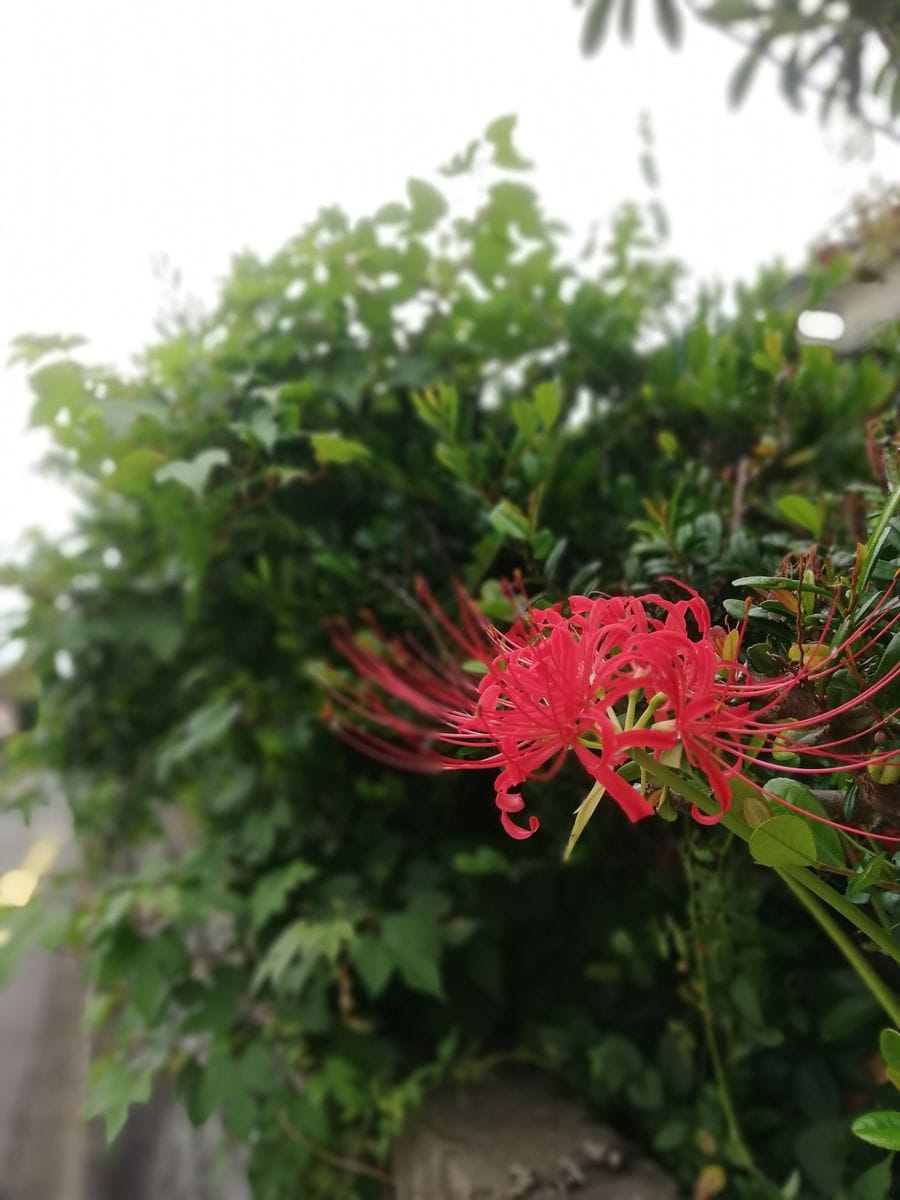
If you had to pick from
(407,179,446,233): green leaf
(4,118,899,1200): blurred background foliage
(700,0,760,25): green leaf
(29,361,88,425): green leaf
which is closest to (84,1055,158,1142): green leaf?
(4,118,899,1200): blurred background foliage

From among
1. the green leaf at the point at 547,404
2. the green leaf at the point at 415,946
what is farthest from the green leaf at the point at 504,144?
the green leaf at the point at 415,946

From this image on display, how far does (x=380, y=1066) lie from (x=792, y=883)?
0.59 metres

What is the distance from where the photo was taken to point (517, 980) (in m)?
0.87

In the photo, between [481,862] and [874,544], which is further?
[481,862]

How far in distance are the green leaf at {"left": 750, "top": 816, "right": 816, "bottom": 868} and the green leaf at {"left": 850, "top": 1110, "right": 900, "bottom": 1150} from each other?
110mm

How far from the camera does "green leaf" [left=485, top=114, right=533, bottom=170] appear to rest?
786 millimetres

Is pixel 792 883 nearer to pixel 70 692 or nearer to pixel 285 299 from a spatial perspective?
pixel 285 299

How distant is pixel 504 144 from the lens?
0.80 m

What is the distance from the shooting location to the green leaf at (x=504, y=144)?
786 mm

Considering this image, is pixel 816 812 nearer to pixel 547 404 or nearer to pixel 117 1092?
pixel 547 404

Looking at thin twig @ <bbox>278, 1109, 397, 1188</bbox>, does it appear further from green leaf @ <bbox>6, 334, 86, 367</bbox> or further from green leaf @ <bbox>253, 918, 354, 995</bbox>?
green leaf @ <bbox>6, 334, 86, 367</bbox>

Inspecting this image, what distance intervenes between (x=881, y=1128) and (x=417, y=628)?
45 cm

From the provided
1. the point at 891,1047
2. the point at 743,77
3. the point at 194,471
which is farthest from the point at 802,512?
the point at 743,77

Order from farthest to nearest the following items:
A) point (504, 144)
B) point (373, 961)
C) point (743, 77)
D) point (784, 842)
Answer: point (743, 77), point (504, 144), point (373, 961), point (784, 842)
